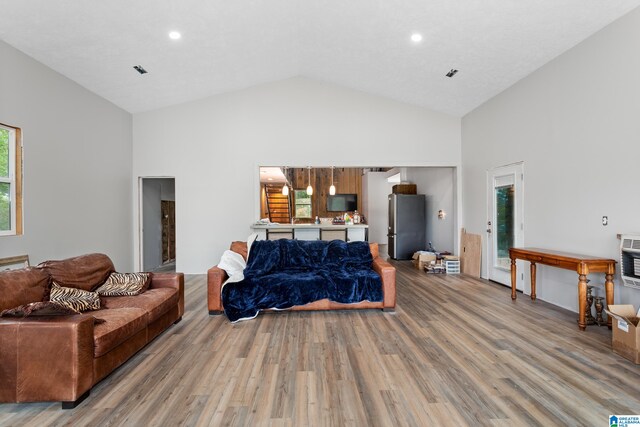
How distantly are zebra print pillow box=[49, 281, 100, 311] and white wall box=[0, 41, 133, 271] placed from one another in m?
1.82

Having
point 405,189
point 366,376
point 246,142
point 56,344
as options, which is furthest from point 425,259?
point 56,344

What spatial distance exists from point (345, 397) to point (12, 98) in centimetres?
510

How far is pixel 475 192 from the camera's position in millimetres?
6543

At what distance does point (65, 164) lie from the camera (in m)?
4.91

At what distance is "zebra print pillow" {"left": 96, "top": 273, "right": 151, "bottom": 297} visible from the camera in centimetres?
340

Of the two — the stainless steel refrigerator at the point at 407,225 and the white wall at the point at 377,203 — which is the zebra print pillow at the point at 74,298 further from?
the white wall at the point at 377,203

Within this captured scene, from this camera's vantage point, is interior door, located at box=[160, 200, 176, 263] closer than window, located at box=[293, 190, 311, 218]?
Yes

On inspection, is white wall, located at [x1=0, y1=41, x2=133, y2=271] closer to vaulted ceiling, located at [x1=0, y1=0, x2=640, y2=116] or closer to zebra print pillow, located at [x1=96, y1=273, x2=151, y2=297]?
vaulted ceiling, located at [x1=0, y1=0, x2=640, y2=116]

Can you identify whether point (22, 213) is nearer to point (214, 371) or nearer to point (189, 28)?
point (189, 28)

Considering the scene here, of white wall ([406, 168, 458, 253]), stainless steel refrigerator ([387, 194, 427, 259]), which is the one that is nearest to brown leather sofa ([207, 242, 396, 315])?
white wall ([406, 168, 458, 253])

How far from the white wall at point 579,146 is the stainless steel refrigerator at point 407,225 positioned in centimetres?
362

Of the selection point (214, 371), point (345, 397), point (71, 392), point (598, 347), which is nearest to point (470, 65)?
point (598, 347)

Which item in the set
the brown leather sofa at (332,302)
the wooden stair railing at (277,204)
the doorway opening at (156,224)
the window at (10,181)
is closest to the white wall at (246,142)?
the doorway opening at (156,224)

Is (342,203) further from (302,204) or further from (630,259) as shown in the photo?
(630,259)
